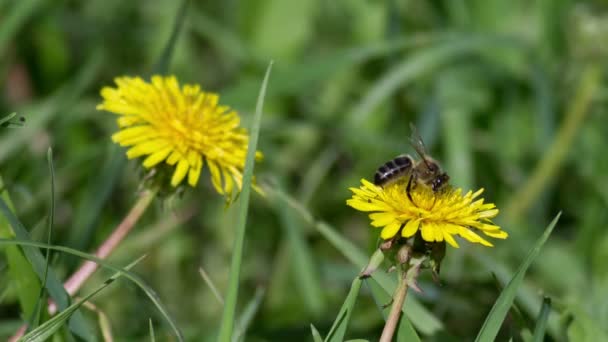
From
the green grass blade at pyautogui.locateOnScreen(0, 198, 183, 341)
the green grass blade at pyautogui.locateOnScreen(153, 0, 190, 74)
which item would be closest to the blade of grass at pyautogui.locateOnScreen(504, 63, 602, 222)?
the green grass blade at pyautogui.locateOnScreen(153, 0, 190, 74)

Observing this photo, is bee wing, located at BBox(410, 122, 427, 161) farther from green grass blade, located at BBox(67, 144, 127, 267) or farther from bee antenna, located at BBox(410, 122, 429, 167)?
green grass blade, located at BBox(67, 144, 127, 267)

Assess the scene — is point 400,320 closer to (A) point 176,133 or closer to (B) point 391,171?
(B) point 391,171

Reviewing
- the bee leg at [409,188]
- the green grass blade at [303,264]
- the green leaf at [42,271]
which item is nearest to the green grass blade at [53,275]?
the green leaf at [42,271]

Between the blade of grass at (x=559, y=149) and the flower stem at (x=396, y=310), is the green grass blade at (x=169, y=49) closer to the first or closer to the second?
the flower stem at (x=396, y=310)

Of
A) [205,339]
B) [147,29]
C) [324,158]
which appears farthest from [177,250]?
[147,29]

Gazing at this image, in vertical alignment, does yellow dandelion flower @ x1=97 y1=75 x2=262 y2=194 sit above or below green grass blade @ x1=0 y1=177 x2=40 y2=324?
above

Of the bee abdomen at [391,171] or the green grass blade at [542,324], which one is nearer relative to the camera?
the green grass blade at [542,324]

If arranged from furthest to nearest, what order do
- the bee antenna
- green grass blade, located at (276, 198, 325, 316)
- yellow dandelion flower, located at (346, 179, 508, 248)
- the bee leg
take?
green grass blade, located at (276, 198, 325, 316)
the bee antenna
the bee leg
yellow dandelion flower, located at (346, 179, 508, 248)
